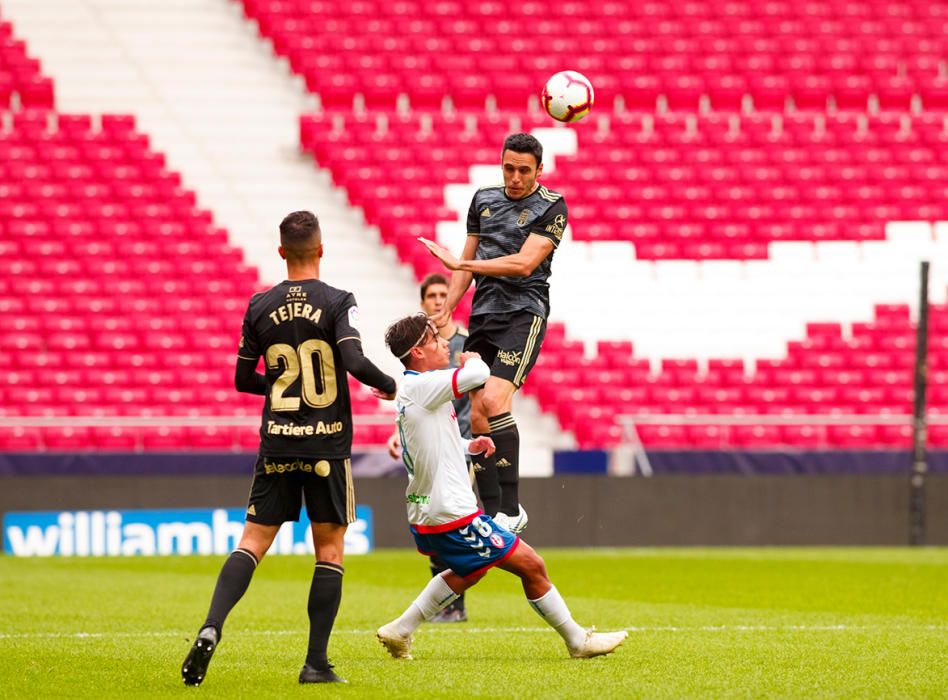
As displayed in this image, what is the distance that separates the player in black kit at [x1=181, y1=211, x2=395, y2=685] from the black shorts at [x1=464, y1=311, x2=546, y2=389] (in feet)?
6.33

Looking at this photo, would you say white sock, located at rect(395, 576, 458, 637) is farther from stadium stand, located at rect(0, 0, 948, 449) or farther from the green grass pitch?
stadium stand, located at rect(0, 0, 948, 449)

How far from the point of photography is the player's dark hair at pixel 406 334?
636cm

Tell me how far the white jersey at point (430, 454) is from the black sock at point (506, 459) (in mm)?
1488

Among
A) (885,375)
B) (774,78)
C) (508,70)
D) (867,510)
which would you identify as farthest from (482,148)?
(867,510)

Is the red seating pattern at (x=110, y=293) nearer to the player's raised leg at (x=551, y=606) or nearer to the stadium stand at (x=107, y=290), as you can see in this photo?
the stadium stand at (x=107, y=290)

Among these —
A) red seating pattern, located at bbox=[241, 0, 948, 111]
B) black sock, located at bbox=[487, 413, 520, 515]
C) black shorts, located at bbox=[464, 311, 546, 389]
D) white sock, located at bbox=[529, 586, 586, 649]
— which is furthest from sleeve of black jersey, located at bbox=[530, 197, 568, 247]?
red seating pattern, located at bbox=[241, 0, 948, 111]

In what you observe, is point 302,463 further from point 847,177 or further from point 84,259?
point 847,177

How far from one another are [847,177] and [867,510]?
6.66 meters

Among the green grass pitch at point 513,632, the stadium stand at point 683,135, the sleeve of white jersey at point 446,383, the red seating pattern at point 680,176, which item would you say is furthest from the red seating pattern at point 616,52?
the sleeve of white jersey at point 446,383

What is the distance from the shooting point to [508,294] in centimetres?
813

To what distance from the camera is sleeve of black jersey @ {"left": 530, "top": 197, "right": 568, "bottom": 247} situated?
7988 mm

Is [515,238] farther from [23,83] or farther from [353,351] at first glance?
[23,83]

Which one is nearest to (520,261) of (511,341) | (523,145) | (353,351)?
(511,341)

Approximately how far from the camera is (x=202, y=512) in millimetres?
14984
